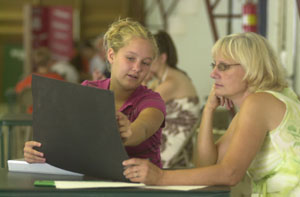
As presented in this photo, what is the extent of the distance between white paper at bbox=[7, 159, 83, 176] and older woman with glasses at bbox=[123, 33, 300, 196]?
27 centimetres

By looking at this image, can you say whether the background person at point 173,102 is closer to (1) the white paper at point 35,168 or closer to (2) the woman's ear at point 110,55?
(2) the woman's ear at point 110,55

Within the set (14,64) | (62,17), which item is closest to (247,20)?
(62,17)

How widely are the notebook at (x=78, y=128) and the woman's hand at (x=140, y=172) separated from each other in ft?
0.08

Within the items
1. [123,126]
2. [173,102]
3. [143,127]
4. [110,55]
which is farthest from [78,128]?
[173,102]

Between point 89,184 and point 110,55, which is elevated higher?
point 110,55

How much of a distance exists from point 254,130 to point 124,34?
517 mm

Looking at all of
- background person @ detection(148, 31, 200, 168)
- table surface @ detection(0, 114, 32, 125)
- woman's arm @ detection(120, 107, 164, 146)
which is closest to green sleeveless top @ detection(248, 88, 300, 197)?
woman's arm @ detection(120, 107, 164, 146)

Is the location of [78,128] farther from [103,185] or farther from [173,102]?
[173,102]

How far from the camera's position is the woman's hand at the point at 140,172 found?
166cm

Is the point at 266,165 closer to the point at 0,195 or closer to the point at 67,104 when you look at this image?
the point at 67,104

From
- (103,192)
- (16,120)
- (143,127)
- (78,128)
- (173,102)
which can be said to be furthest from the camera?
(173,102)

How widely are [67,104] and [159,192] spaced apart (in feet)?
1.10

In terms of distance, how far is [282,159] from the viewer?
6.33 ft

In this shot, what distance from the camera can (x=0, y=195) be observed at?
5.22 ft
